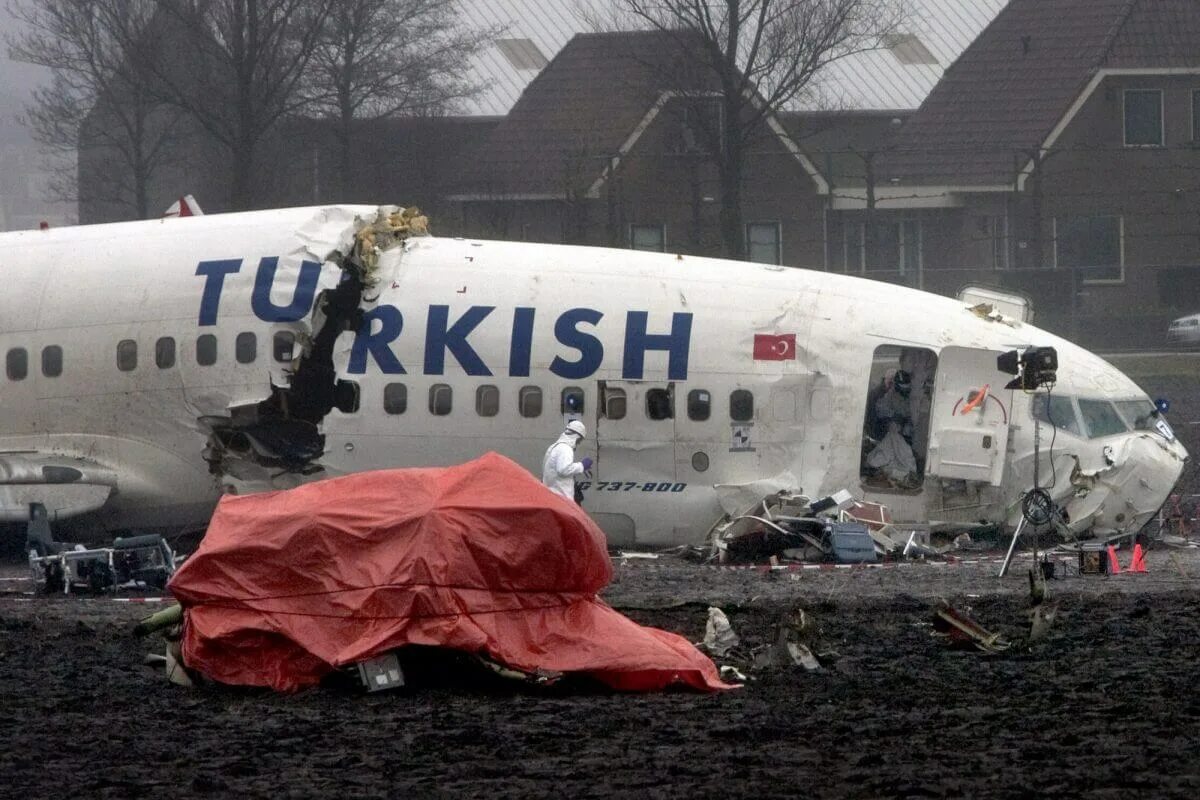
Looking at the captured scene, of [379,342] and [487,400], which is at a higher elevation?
[379,342]

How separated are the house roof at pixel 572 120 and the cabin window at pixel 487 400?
25.2 metres

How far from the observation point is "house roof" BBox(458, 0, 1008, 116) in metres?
57.2

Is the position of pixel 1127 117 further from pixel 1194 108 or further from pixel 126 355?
pixel 126 355

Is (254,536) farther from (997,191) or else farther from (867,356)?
(997,191)

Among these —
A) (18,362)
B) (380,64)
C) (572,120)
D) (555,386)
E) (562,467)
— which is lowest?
(562,467)

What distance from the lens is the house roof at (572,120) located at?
4750 cm

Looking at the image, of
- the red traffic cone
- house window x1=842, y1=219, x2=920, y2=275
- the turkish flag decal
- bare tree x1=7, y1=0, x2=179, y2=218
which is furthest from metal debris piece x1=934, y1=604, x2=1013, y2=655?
house window x1=842, y1=219, x2=920, y2=275

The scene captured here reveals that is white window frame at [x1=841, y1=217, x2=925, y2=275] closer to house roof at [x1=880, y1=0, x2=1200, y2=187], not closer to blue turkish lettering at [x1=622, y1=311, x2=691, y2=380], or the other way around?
house roof at [x1=880, y1=0, x2=1200, y2=187]

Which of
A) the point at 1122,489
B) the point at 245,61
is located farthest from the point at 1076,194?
the point at 1122,489

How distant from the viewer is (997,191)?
49.0 metres

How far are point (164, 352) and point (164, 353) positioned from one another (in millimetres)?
11

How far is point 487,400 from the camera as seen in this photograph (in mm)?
21141

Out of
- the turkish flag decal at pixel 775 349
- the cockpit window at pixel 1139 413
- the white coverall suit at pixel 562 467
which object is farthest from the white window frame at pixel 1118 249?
the white coverall suit at pixel 562 467

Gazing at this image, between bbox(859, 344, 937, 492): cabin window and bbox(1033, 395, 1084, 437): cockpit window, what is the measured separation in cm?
122
